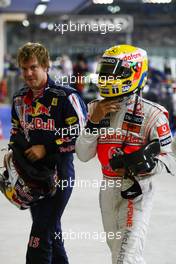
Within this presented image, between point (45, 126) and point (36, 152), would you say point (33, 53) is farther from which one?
point (36, 152)

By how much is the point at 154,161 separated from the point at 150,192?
0.19m

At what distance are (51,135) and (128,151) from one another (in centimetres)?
52

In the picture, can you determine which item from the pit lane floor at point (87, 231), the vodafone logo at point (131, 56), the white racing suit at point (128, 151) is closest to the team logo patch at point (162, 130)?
the white racing suit at point (128, 151)

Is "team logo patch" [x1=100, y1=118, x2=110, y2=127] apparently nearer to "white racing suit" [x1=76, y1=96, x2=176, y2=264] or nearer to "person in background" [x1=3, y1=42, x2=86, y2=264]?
"white racing suit" [x1=76, y1=96, x2=176, y2=264]

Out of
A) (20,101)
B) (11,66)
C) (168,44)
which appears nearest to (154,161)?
(20,101)

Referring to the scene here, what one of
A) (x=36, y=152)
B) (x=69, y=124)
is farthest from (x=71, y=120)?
(x=36, y=152)

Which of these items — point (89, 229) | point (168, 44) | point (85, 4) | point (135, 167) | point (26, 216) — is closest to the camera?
point (135, 167)

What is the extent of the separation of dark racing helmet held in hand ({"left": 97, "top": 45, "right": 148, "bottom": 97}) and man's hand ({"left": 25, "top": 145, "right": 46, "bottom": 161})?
1.67ft

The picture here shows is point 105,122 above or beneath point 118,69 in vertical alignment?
beneath

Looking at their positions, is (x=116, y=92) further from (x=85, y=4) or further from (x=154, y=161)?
(x=85, y=4)

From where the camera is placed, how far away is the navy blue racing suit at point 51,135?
3.18 metres

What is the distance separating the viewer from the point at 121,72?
2.82 meters

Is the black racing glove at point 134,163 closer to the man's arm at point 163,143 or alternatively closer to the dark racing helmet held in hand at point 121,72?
the man's arm at point 163,143

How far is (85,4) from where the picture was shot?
16484 mm
